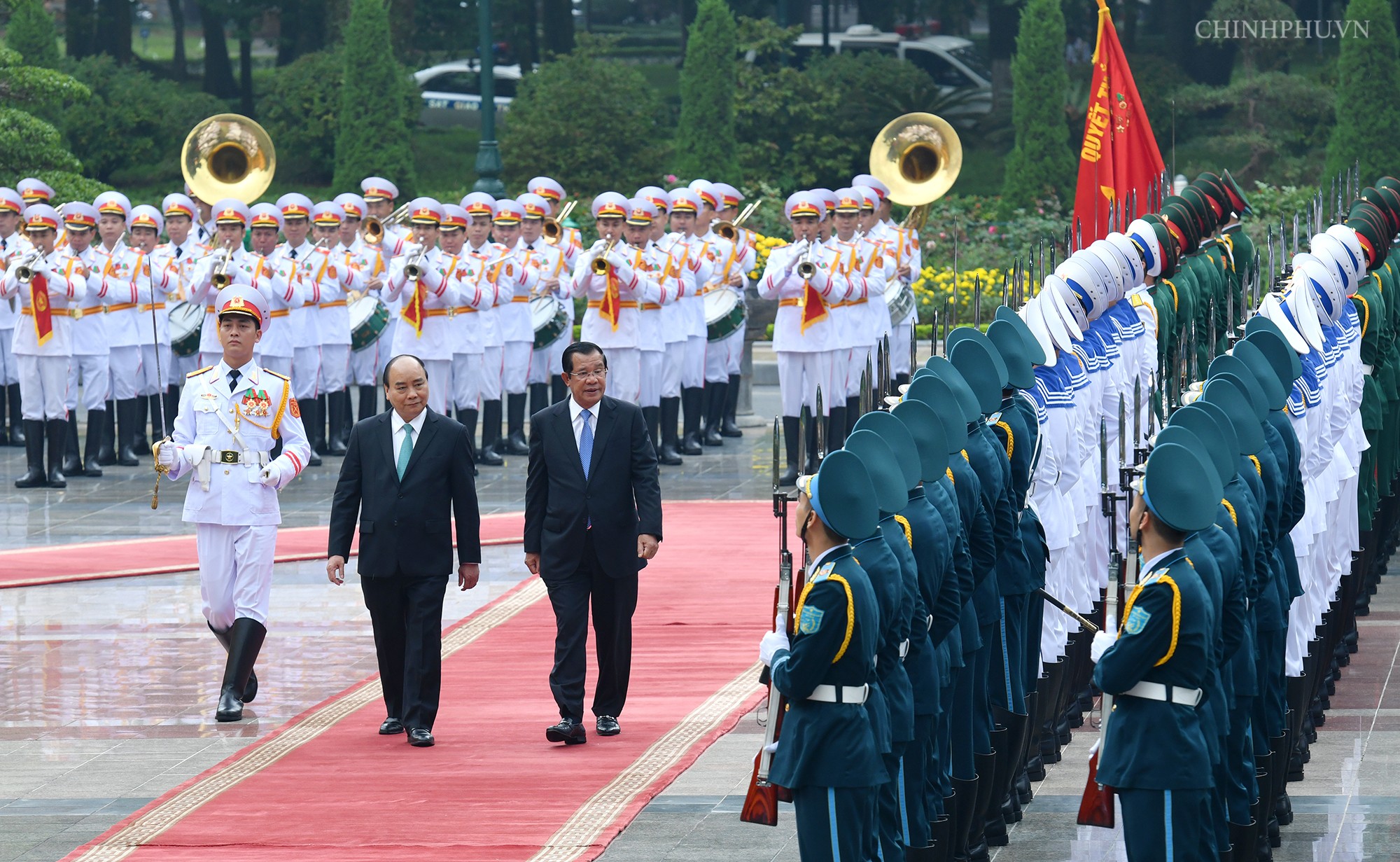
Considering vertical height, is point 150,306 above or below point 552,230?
below

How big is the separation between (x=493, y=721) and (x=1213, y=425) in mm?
3735

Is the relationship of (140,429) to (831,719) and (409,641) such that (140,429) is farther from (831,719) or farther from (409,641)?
(831,719)

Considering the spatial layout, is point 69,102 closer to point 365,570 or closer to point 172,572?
point 172,572

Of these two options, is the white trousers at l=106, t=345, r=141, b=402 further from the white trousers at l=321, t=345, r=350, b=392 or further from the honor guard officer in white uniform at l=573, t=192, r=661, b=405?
the honor guard officer in white uniform at l=573, t=192, r=661, b=405

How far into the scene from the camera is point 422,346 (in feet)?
54.9

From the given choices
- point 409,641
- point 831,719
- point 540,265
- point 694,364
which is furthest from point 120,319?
point 831,719

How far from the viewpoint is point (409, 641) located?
8.86 meters

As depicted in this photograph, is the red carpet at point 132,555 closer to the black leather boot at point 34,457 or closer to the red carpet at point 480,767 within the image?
the red carpet at point 480,767

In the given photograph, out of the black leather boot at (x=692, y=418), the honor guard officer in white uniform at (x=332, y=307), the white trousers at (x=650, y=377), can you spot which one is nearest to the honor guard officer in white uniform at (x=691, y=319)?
the black leather boot at (x=692, y=418)

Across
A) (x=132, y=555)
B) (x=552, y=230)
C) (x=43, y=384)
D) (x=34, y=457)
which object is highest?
(x=552, y=230)

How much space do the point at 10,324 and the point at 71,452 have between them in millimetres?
1646

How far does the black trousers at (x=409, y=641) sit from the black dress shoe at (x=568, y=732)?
0.47m

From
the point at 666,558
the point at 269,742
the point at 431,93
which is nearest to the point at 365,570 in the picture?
the point at 269,742

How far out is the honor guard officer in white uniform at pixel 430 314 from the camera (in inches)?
652
